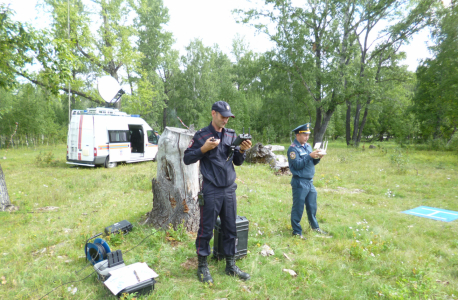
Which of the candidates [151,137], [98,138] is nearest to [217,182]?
[98,138]

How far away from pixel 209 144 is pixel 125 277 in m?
1.84

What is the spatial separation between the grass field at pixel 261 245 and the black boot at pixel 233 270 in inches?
4.6

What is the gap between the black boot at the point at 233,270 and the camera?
3.34 m

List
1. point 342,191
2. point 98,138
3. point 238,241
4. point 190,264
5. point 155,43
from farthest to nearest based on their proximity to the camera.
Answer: point 155,43
point 98,138
point 342,191
point 238,241
point 190,264

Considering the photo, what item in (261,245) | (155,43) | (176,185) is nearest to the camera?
(261,245)

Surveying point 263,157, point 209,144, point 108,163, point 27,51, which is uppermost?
point 27,51

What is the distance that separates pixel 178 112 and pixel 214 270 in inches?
1233

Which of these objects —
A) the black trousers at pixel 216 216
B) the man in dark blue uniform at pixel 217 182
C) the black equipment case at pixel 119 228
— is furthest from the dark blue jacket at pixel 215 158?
the black equipment case at pixel 119 228

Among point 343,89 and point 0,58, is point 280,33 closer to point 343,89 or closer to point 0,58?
point 343,89

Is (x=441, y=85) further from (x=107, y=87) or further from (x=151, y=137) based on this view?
(x=107, y=87)

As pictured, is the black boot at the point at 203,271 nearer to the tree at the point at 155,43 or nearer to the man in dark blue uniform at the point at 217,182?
the man in dark blue uniform at the point at 217,182

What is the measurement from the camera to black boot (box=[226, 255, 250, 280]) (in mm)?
3340

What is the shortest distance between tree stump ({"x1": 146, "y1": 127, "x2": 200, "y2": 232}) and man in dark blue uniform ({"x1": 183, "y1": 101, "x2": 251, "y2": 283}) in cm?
129

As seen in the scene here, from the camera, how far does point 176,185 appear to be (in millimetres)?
4590
